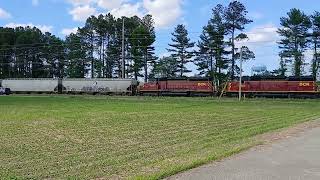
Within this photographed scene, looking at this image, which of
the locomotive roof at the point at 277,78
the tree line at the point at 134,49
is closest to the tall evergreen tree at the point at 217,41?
the tree line at the point at 134,49

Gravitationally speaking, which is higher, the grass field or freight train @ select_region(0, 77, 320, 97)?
freight train @ select_region(0, 77, 320, 97)

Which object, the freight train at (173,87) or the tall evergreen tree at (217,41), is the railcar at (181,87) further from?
the tall evergreen tree at (217,41)

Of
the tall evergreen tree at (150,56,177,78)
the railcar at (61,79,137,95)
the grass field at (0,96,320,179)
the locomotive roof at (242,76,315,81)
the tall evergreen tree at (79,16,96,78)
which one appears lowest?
the grass field at (0,96,320,179)

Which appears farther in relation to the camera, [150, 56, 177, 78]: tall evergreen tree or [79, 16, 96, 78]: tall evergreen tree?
[79, 16, 96, 78]: tall evergreen tree

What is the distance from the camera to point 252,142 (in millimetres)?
16078

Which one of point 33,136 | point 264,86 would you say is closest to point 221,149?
point 33,136

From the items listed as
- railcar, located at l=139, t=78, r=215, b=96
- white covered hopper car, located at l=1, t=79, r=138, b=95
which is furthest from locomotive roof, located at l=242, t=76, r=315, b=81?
white covered hopper car, located at l=1, t=79, r=138, b=95

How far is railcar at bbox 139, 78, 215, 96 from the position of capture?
73188 millimetres

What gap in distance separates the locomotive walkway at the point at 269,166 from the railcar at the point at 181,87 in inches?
2281

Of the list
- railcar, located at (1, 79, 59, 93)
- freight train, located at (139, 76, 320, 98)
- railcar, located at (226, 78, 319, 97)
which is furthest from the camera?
railcar, located at (1, 79, 59, 93)

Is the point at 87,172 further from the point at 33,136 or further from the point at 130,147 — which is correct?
the point at 33,136

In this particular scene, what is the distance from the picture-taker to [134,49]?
113062mm

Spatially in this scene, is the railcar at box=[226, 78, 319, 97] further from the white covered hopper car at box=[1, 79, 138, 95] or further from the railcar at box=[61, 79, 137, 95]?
the white covered hopper car at box=[1, 79, 138, 95]

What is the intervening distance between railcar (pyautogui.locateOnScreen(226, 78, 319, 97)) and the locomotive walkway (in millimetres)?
51503
